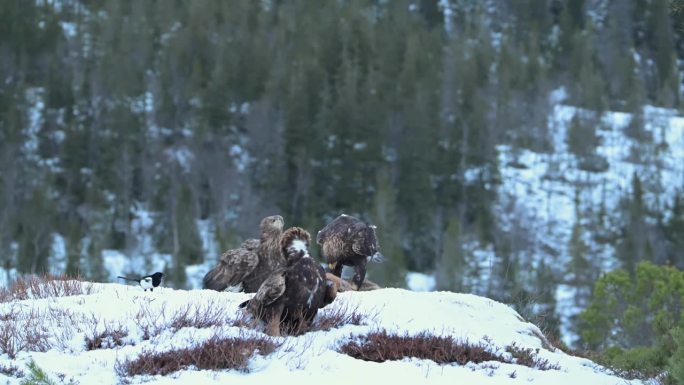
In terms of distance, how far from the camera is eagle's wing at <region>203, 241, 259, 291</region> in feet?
45.0

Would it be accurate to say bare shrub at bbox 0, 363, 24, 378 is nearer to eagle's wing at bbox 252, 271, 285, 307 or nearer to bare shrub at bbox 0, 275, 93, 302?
eagle's wing at bbox 252, 271, 285, 307

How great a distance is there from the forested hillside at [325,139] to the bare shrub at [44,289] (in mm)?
63467

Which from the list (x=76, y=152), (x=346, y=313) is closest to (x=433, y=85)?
(x=76, y=152)

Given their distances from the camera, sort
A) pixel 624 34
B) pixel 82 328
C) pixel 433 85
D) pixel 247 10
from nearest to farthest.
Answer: pixel 82 328, pixel 433 85, pixel 247 10, pixel 624 34

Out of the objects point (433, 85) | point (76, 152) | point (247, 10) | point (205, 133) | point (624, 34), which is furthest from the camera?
point (624, 34)

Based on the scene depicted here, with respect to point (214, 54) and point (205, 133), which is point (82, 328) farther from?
point (214, 54)

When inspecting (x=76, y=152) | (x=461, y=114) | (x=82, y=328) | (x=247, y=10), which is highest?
(x=247, y=10)

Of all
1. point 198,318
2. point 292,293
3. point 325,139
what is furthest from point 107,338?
point 325,139

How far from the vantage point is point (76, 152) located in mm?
101812

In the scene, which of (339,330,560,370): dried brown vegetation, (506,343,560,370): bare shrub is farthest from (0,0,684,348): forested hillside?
(339,330,560,370): dried brown vegetation

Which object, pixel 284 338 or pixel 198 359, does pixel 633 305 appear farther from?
pixel 198 359

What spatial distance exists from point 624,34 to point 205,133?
61.4 metres

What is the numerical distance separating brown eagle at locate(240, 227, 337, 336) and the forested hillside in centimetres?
6668

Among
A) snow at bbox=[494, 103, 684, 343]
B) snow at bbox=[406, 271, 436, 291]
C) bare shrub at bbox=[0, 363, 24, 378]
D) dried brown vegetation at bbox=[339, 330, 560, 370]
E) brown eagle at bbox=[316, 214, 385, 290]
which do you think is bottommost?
bare shrub at bbox=[0, 363, 24, 378]
